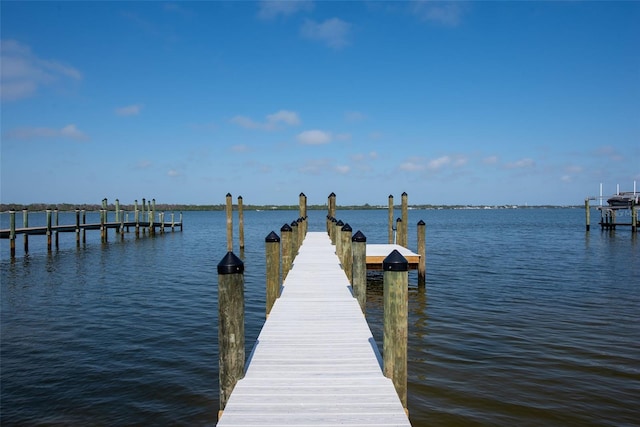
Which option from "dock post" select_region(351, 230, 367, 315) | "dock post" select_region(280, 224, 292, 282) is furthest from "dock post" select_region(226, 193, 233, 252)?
"dock post" select_region(351, 230, 367, 315)

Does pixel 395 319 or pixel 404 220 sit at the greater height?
pixel 404 220

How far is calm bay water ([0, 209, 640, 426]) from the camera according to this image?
675 centimetres

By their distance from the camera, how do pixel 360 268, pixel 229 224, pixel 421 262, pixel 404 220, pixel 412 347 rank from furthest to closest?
pixel 229 224
pixel 404 220
pixel 421 262
pixel 412 347
pixel 360 268

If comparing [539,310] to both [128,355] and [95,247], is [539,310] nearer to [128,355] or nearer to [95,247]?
[128,355]

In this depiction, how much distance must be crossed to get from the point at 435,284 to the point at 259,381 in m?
13.3

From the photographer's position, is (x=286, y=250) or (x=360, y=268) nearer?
(x=360, y=268)

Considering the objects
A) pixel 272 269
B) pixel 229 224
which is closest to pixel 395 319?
pixel 272 269

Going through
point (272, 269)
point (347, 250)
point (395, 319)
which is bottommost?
point (395, 319)

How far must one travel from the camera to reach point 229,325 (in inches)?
187

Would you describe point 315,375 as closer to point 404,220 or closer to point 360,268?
point 360,268

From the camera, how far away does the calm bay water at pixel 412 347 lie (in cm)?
675

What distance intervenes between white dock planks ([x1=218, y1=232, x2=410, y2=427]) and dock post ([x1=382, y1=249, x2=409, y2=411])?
0.65 ft

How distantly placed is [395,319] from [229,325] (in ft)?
6.42

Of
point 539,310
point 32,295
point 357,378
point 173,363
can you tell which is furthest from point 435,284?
point 32,295
